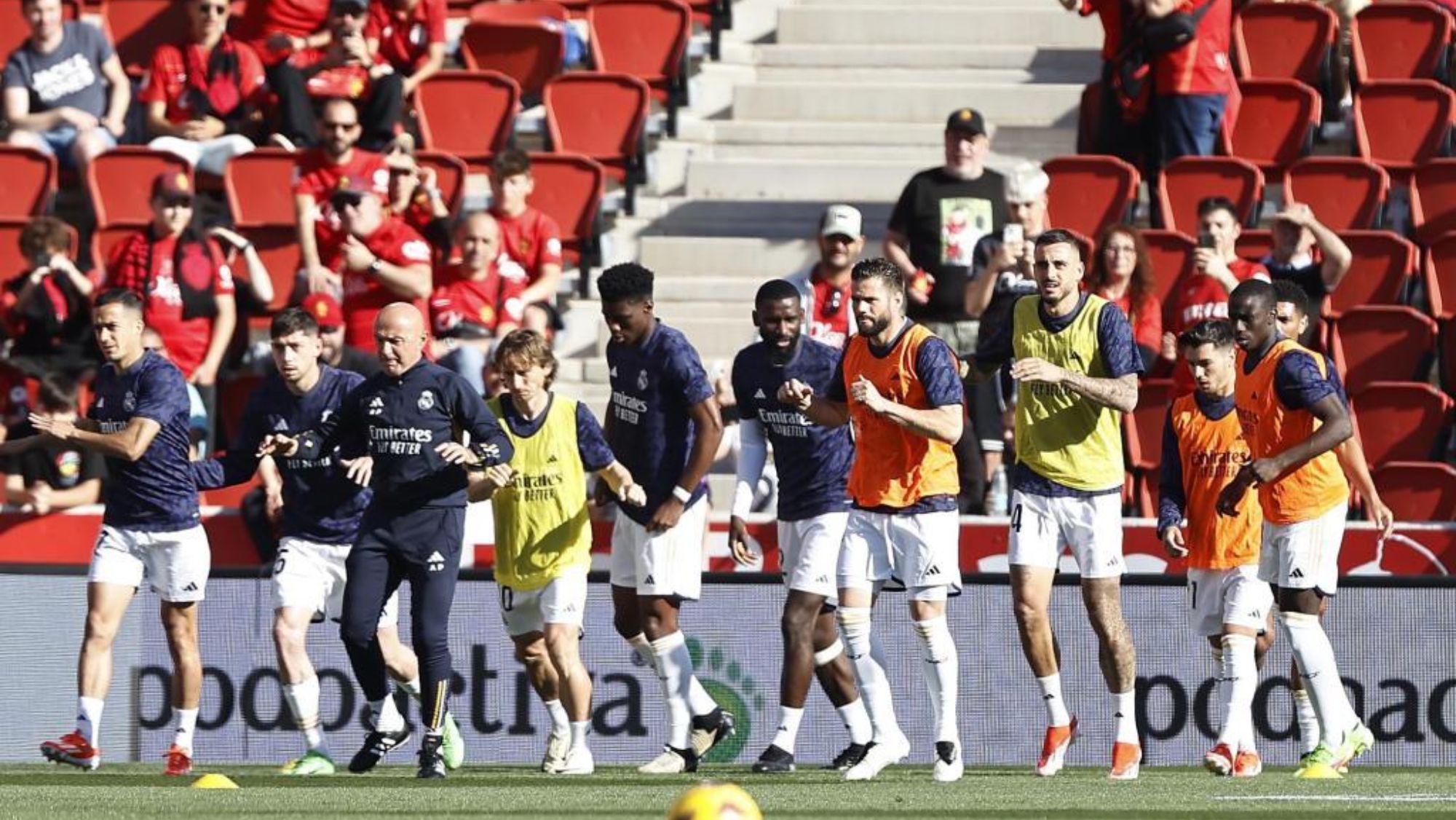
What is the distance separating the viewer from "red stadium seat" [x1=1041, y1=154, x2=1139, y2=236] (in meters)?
14.9

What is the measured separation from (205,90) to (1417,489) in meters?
8.18

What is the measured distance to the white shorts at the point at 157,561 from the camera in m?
11.6

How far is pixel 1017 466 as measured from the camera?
1070cm

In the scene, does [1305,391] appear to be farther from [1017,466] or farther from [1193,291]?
[1193,291]

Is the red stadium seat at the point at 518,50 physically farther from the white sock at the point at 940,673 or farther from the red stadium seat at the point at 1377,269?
the white sock at the point at 940,673

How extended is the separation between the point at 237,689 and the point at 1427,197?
25.1ft

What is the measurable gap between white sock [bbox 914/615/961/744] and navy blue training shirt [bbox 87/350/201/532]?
3561 millimetres

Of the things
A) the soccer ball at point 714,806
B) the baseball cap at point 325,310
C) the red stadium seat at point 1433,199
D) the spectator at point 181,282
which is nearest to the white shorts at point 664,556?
the baseball cap at point 325,310

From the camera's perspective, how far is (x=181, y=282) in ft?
48.1

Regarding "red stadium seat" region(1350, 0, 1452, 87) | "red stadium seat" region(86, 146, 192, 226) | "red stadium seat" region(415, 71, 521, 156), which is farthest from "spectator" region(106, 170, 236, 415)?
"red stadium seat" region(1350, 0, 1452, 87)

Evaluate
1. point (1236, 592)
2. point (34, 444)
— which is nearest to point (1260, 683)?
point (1236, 592)

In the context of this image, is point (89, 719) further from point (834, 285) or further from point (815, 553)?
point (834, 285)

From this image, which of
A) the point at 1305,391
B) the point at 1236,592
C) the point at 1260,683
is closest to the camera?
the point at 1305,391

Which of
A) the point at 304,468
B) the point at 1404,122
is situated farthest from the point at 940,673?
the point at 1404,122
